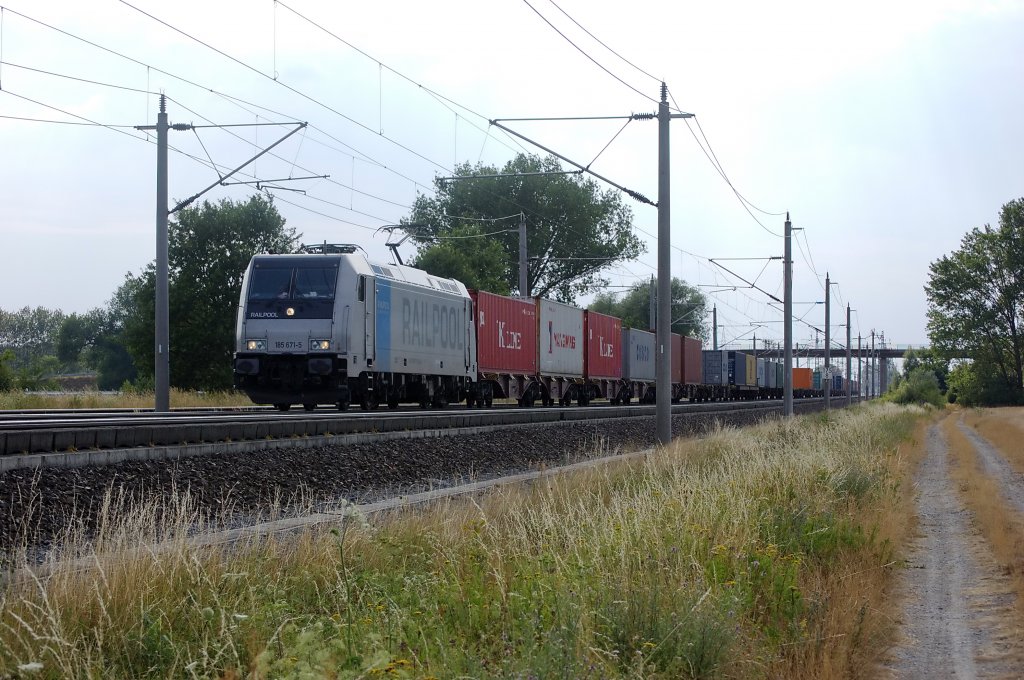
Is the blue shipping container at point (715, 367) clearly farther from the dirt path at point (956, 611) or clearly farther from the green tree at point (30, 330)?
the green tree at point (30, 330)

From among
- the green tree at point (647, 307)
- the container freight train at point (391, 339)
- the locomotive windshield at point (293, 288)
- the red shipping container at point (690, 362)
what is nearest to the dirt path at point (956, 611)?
the container freight train at point (391, 339)

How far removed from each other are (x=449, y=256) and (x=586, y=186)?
23.6 metres

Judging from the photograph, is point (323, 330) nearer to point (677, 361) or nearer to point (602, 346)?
point (602, 346)

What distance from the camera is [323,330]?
76.9 feet

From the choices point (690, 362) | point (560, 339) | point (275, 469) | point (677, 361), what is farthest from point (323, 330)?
point (690, 362)

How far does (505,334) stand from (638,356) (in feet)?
58.0

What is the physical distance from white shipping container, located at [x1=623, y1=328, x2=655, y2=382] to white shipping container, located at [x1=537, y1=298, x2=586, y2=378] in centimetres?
706

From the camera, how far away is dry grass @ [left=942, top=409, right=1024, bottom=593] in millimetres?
10617

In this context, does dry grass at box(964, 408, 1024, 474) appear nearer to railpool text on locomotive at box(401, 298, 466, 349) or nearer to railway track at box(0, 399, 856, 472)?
railpool text on locomotive at box(401, 298, 466, 349)

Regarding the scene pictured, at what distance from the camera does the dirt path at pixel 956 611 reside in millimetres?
6875

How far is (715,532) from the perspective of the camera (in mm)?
8531

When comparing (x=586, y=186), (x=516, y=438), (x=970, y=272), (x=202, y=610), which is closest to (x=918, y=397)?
(x=970, y=272)

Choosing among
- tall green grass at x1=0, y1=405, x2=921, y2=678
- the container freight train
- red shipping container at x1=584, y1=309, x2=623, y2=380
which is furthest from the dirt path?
red shipping container at x1=584, y1=309, x2=623, y2=380

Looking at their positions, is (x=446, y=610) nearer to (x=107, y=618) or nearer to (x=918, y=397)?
(x=107, y=618)
